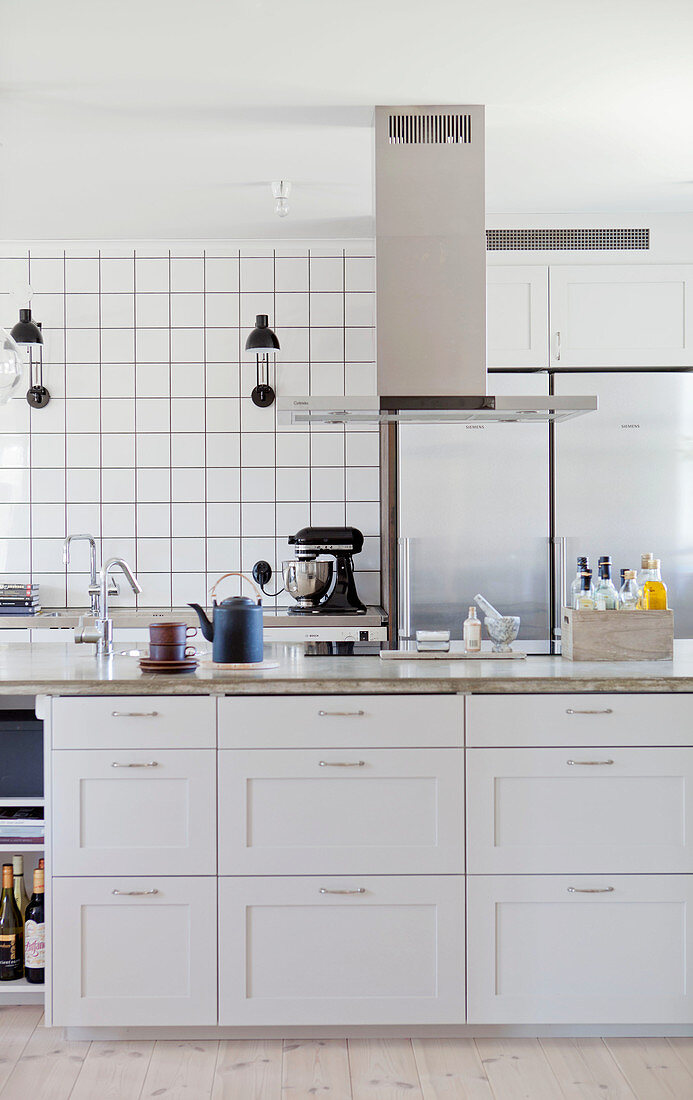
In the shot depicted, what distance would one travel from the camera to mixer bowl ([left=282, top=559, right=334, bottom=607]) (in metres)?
4.25

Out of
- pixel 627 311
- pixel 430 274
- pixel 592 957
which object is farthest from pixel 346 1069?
pixel 627 311

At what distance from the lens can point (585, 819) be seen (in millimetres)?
2377

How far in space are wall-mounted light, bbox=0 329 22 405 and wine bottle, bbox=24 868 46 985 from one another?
1.24 meters

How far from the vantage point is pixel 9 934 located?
8.27ft

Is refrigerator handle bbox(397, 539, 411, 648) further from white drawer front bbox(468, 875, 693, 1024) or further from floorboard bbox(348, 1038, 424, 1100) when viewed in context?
floorboard bbox(348, 1038, 424, 1100)

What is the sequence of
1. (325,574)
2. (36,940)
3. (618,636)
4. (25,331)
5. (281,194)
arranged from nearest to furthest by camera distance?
(36,940), (618,636), (281,194), (25,331), (325,574)

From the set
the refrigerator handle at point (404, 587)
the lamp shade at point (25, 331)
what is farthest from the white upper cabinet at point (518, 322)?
the lamp shade at point (25, 331)

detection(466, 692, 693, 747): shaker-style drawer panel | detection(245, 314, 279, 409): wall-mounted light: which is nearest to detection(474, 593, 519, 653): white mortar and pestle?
detection(466, 692, 693, 747): shaker-style drawer panel

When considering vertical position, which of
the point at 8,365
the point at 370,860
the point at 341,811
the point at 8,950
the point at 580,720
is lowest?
the point at 8,950

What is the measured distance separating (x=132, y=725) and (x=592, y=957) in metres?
1.25

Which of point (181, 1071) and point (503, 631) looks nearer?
point (181, 1071)

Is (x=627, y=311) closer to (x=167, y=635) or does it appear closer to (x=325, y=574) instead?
(x=325, y=574)

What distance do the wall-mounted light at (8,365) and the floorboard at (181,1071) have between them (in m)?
1.67

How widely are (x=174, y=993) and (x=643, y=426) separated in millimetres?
2905
